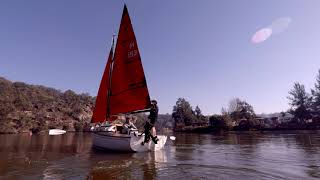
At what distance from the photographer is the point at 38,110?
112 metres

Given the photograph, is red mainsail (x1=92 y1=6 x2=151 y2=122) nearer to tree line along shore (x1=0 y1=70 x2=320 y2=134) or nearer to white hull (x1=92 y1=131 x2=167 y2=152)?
white hull (x1=92 y1=131 x2=167 y2=152)

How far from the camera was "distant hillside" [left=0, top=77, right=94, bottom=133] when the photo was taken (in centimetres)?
8119

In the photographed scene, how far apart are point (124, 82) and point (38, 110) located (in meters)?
102

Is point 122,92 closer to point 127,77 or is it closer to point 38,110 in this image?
point 127,77

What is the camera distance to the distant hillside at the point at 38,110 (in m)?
81.2

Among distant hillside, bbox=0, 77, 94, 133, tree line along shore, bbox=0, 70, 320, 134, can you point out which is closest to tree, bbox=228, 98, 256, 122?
tree line along shore, bbox=0, 70, 320, 134

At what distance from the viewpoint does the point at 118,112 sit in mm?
22266

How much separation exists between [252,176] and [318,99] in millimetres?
83029

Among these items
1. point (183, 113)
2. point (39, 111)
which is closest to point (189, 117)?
point (183, 113)

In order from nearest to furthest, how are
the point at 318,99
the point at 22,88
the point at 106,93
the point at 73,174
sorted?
the point at 73,174 → the point at 106,93 → the point at 318,99 → the point at 22,88

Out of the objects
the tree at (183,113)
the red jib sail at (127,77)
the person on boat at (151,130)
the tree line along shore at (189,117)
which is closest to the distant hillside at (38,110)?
the tree line along shore at (189,117)

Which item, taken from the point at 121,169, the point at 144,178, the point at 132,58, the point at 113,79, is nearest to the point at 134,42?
the point at 132,58

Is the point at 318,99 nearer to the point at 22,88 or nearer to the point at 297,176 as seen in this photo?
the point at 297,176

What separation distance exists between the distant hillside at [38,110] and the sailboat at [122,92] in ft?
195
